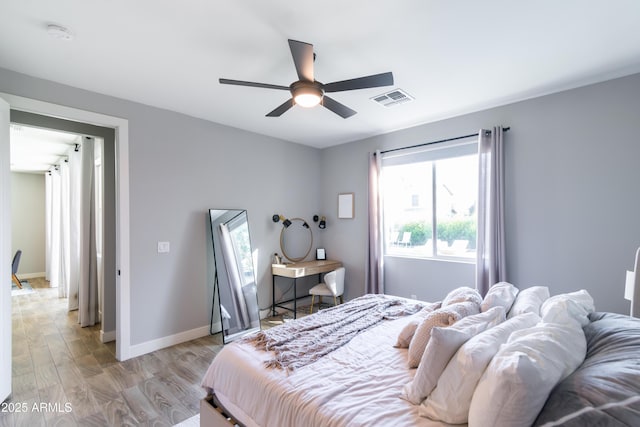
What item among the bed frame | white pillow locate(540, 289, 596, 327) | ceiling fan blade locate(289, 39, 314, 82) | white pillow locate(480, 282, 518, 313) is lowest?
the bed frame

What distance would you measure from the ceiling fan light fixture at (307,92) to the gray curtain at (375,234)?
7.54 ft

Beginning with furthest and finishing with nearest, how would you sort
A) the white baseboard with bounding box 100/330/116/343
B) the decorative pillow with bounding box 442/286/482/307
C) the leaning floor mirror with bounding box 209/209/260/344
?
1. the leaning floor mirror with bounding box 209/209/260/344
2. the white baseboard with bounding box 100/330/116/343
3. the decorative pillow with bounding box 442/286/482/307

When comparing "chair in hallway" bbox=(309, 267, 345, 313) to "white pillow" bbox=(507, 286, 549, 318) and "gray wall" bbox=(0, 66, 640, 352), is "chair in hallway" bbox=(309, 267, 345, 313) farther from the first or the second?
"white pillow" bbox=(507, 286, 549, 318)

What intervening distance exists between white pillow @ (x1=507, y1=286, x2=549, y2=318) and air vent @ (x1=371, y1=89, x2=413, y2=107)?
2.11 m

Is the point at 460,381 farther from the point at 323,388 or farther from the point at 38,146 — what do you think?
the point at 38,146

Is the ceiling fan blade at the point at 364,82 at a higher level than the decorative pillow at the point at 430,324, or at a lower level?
higher

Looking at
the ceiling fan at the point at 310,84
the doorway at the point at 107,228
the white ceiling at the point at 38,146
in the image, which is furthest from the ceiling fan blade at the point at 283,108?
the white ceiling at the point at 38,146

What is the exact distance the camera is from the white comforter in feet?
4.07

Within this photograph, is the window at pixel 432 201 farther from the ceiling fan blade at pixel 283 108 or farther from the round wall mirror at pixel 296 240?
the ceiling fan blade at pixel 283 108

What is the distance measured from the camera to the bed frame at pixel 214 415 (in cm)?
162

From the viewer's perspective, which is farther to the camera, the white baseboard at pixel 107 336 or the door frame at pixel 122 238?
the white baseboard at pixel 107 336

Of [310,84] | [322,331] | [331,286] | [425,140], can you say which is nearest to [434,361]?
[322,331]

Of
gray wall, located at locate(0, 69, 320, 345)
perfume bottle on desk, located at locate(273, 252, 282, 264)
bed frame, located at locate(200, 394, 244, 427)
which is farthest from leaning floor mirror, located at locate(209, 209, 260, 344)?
bed frame, located at locate(200, 394, 244, 427)

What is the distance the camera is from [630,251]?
2.60 metres
